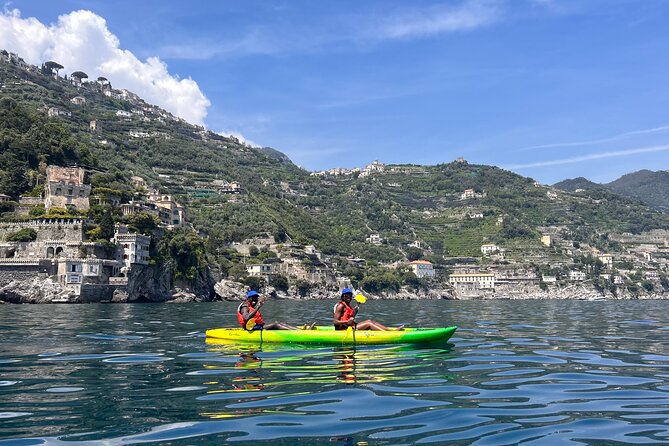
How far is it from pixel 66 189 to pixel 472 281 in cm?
9731

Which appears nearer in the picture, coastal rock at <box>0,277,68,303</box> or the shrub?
coastal rock at <box>0,277,68,303</box>

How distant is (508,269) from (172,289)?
94.4m

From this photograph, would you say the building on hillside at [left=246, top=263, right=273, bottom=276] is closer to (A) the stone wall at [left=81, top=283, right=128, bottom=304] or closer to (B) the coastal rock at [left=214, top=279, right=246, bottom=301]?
(B) the coastal rock at [left=214, top=279, right=246, bottom=301]

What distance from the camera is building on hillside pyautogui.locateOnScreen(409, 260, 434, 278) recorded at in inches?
5526

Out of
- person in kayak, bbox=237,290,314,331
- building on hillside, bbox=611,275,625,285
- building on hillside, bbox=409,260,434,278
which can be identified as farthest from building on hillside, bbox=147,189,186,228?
building on hillside, bbox=611,275,625,285

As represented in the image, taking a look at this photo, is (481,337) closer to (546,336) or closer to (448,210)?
(546,336)

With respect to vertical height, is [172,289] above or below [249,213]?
below

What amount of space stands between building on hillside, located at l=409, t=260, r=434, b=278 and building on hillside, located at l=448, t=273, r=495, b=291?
6.30m

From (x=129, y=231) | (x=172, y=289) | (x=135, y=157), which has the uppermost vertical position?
(x=135, y=157)

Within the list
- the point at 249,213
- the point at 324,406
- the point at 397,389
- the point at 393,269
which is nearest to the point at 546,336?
the point at 397,389

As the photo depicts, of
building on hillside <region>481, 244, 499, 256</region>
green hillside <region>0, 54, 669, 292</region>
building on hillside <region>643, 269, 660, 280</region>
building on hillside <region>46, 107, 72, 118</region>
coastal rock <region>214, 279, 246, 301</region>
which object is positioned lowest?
coastal rock <region>214, 279, 246, 301</region>

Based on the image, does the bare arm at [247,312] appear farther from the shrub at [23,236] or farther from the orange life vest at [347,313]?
the shrub at [23,236]

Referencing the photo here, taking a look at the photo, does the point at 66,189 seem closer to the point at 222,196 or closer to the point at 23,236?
the point at 23,236

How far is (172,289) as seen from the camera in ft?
243
